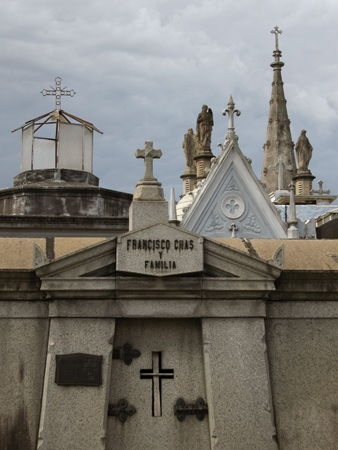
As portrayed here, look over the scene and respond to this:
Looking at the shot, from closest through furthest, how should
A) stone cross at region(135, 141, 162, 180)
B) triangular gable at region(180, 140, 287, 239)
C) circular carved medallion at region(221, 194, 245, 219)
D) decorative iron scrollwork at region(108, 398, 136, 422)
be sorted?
decorative iron scrollwork at region(108, 398, 136, 422) < stone cross at region(135, 141, 162, 180) < triangular gable at region(180, 140, 287, 239) < circular carved medallion at region(221, 194, 245, 219)

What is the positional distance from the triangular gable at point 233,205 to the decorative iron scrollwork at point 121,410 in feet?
78.0

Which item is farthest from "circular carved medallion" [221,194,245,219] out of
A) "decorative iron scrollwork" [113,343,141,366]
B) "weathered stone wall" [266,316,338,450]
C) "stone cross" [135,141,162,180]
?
"decorative iron scrollwork" [113,343,141,366]

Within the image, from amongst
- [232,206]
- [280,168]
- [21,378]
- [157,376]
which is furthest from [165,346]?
[280,168]

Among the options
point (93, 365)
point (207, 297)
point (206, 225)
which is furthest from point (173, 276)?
point (206, 225)

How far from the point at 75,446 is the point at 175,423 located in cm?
114

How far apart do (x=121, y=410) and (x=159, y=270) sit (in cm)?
159

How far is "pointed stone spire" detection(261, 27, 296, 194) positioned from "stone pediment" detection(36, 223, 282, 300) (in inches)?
1821

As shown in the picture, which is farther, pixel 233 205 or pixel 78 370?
pixel 233 205

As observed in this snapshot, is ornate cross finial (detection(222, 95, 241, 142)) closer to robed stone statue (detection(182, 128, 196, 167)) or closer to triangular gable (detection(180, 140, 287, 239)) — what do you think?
triangular gable (detection(180, 140, 287, 239))

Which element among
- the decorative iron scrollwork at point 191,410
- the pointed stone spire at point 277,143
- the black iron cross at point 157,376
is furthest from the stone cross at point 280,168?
the decorative iron scrollwork at point 191,410

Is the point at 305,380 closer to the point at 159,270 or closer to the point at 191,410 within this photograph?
the point at 191,410

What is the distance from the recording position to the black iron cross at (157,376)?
8.58 m

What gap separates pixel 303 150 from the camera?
157ft

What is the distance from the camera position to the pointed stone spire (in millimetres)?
55594
